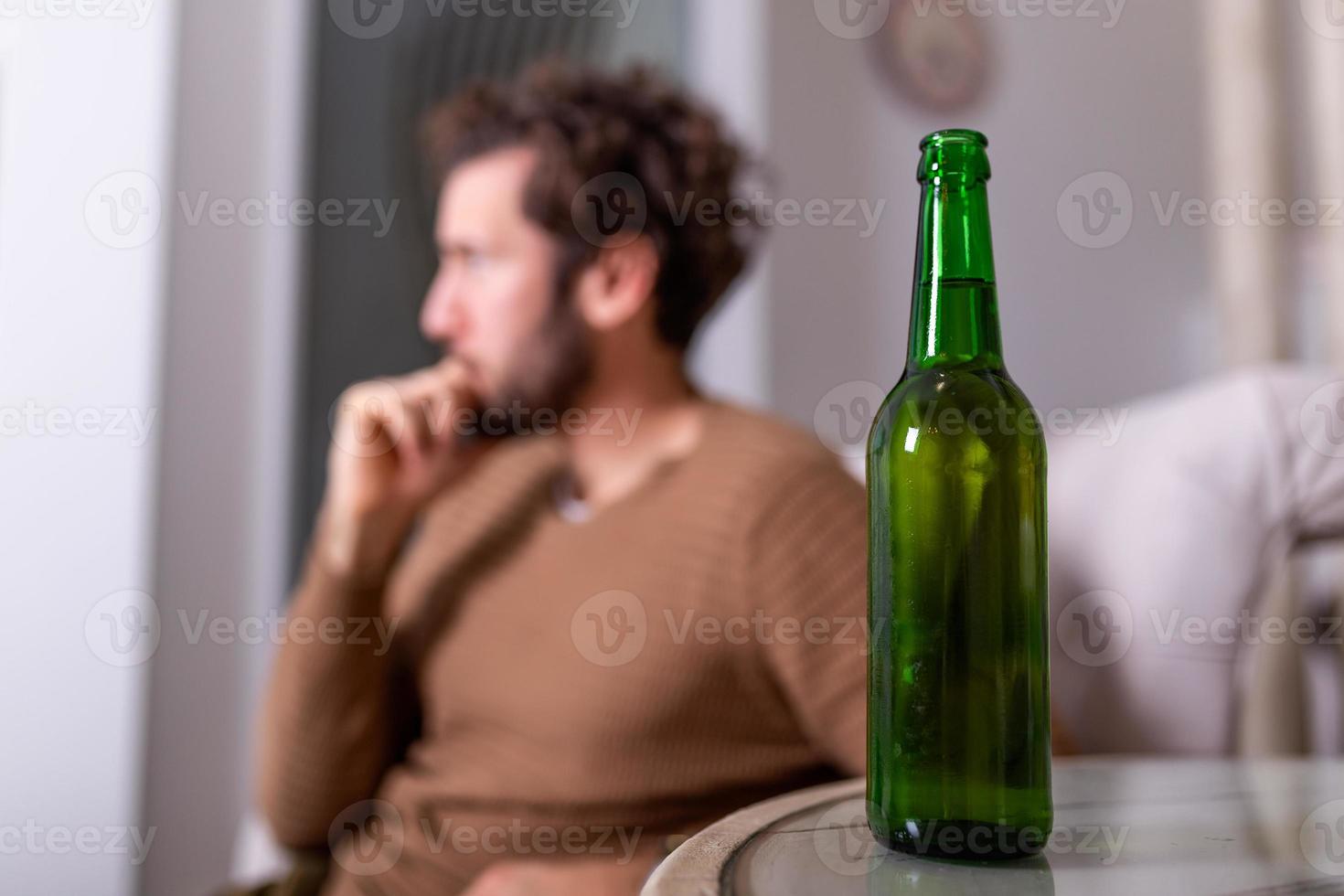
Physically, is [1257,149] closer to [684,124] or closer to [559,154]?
[684,124]

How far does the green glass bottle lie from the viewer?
0.41 meters

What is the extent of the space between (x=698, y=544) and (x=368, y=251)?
1.12 m

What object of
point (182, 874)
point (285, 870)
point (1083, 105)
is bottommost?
point (182, 874)

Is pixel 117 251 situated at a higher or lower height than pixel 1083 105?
lower

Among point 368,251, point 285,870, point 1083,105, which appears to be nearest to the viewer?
point 285,870

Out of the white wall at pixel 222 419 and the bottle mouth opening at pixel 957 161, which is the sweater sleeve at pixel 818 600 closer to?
the bottle mouth opening at pixel 957 161

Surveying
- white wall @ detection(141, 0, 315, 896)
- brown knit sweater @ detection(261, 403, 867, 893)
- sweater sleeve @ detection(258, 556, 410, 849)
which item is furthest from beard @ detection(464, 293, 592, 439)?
white wall @ detection(141, 0, 315, 896)

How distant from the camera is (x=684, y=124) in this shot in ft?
4.18

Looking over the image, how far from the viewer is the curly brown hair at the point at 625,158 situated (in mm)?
1168

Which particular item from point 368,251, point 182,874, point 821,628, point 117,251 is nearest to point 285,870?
point 182,874

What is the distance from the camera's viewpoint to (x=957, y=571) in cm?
41

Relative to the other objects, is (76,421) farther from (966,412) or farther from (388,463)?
(966,412)

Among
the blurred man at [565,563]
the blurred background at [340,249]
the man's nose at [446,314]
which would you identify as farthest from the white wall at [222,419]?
the man's nose at [446,314]

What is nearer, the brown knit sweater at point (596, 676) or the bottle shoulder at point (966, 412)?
the bottle shoulder at point (966, 412)
